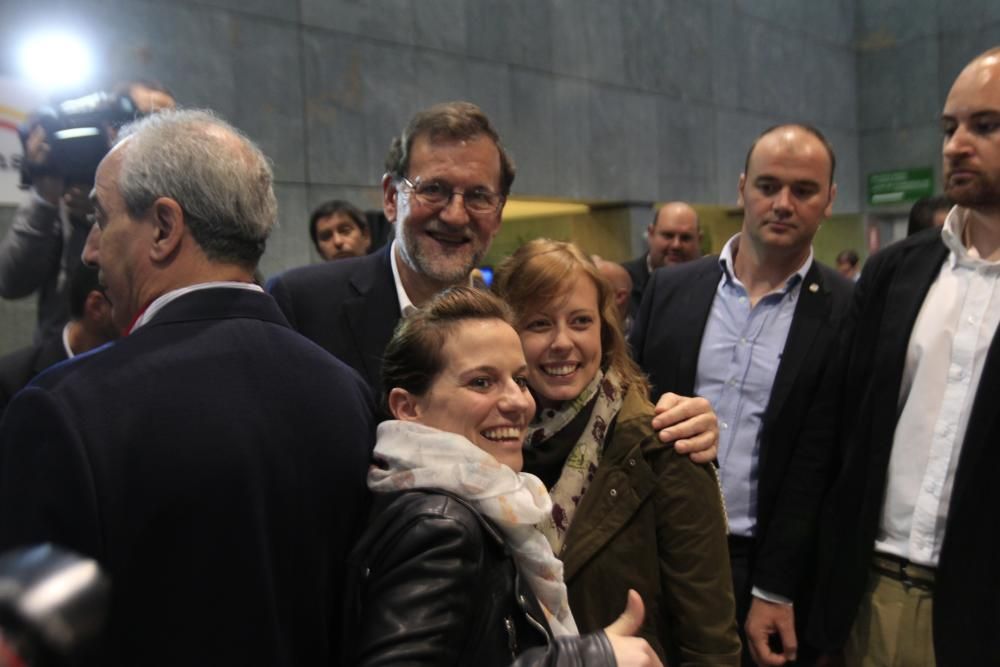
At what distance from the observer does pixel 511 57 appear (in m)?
8.99

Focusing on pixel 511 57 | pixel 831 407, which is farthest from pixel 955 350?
pixel 511 57

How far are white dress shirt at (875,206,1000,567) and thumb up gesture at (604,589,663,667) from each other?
1.08m

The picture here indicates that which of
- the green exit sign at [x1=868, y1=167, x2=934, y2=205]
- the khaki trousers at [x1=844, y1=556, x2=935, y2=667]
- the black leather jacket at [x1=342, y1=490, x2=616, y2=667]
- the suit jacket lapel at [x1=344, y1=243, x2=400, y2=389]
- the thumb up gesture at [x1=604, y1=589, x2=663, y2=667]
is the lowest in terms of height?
the khaki trousers at [x1=844, y1=556, x2=935, y2=667]

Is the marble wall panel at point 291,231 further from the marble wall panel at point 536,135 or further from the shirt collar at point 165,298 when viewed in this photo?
the shirt collar at point 165,298


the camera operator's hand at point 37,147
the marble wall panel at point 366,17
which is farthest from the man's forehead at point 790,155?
the marble wall panel at point 366,17

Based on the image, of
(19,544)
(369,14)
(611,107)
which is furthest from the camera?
(611,107)

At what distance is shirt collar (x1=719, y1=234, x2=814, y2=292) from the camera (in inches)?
110

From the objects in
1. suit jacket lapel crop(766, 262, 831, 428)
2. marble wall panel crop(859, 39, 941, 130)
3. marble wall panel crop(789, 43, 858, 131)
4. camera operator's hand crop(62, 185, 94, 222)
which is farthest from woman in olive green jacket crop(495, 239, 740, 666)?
marble wall panel crop(859, 39, 941, 130)

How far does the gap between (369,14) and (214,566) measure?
23.4ft

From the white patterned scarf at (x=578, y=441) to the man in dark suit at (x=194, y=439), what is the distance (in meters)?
0.68

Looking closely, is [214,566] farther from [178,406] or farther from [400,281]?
[400,281]

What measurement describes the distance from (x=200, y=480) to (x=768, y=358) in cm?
197

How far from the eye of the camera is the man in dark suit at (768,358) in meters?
2.54

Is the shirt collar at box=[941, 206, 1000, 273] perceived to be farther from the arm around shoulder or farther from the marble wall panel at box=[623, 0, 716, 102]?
the marble wall panel at box=[623, 0, 716, 102]
